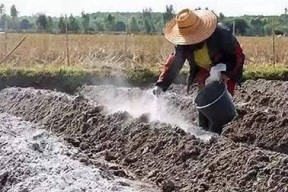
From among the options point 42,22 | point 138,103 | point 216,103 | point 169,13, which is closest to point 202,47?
point 216,103

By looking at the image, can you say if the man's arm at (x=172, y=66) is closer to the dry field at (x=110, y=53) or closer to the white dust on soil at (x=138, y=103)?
the white dust on soil at (x=138, y=103)

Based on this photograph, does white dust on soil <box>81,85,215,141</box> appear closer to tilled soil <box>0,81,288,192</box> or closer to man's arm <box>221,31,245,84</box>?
tilled soil <box>0,81,288,192</box>

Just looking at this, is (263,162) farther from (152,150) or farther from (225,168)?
(152,150)

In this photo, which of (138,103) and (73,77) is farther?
(73,77)

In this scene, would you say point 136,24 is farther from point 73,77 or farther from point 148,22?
point 73,77

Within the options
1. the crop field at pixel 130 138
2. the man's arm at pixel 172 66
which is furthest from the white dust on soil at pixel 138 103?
the man's arm at pixel 172 66

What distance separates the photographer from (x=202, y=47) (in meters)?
8.70

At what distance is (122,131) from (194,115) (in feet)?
7.30

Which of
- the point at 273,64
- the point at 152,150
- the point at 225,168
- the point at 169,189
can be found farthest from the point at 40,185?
the point at 273,64

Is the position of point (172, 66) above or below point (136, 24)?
above

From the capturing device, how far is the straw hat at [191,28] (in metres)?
8.41

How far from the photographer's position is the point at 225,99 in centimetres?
862

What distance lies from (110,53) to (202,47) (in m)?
14.4

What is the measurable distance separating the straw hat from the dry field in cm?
1136
